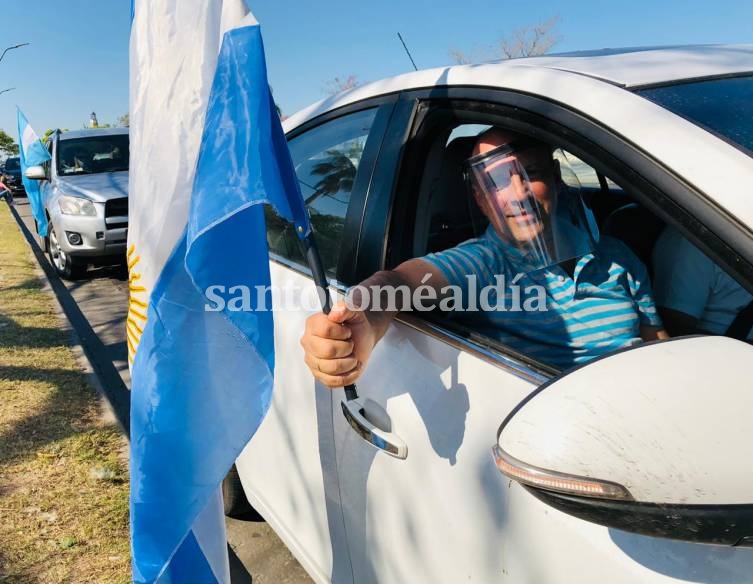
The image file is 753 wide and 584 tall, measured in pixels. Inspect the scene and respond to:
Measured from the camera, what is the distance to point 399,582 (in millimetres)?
1505

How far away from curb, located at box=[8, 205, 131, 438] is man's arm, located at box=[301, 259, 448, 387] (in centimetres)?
228

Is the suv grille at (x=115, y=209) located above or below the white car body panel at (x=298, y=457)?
below

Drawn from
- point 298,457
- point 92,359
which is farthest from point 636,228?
point 92,359

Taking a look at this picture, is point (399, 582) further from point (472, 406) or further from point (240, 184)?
point (240, 184)

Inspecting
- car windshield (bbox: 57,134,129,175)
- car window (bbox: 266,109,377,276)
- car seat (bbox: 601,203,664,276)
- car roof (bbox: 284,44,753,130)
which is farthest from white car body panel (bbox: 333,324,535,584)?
car windshield (bbox: 57,134,129,175)

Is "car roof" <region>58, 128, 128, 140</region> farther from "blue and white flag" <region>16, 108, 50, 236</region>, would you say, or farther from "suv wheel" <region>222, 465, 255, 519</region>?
"suv wheel" <region>222, 465, 255, 519</region>

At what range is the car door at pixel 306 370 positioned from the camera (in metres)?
1.79

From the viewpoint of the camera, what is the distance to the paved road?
252cm

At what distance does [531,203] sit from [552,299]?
0.79 feet

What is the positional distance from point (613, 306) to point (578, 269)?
12 cm

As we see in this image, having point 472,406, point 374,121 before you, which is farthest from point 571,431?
point 374,121

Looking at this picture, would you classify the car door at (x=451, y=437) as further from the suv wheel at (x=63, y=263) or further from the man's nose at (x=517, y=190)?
the suv wheel at (x=63, y=263)

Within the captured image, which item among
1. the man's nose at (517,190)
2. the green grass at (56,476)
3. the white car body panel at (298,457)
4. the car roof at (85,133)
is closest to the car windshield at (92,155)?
the car roof at (85,133)

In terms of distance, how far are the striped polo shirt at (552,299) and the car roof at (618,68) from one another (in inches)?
16.2
